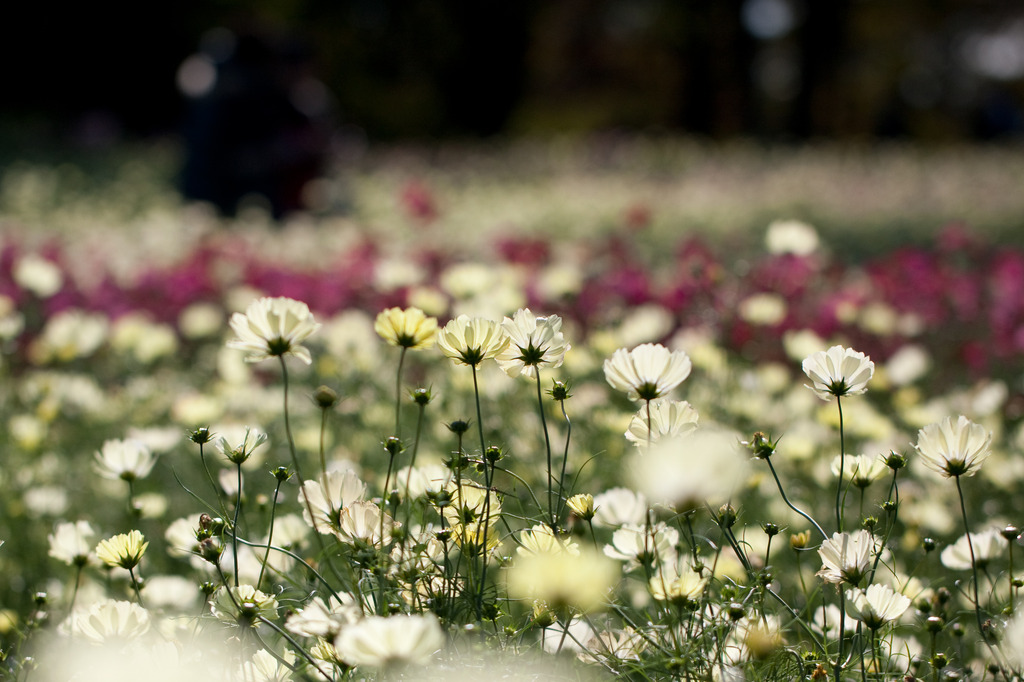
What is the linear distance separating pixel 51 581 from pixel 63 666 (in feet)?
3.47

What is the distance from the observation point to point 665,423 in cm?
100

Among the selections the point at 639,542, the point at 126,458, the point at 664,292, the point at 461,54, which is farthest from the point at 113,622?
the point at 461,54

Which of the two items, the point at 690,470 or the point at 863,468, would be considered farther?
the point at 863,468

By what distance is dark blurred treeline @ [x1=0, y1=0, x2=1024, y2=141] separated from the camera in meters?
14.2

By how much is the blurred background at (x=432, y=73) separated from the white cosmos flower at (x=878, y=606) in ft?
21.5

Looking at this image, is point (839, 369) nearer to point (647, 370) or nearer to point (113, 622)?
point (647, 370)

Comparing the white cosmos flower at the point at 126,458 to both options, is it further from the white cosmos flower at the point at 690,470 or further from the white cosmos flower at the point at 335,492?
the white cosmos flower at the point at 690,470

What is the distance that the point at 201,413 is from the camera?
67.0 inches

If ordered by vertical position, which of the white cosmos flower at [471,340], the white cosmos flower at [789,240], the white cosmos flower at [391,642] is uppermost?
the white cosmos flower at [789,240]

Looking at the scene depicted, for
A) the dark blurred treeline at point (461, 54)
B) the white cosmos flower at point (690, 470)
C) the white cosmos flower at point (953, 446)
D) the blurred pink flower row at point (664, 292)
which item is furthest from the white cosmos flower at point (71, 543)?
the dark blurred treeline at point (461, 54)

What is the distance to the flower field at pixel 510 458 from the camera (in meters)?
0.96

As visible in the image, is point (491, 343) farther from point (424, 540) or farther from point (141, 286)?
point (141, 286)

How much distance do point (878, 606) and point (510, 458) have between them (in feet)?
2.83

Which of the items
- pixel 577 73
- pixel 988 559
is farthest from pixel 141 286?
pixel 577 73
